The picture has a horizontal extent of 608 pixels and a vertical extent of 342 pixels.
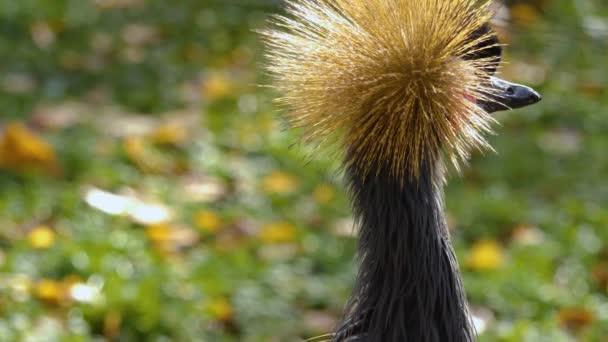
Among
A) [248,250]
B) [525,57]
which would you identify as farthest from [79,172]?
[525,57]

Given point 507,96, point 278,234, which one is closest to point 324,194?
point 278,234

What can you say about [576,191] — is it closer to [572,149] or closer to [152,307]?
[572,149]

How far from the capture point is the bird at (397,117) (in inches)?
67.8

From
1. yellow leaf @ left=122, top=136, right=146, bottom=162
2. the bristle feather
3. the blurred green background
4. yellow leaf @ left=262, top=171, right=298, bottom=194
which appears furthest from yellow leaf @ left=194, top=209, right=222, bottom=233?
the bristle feather

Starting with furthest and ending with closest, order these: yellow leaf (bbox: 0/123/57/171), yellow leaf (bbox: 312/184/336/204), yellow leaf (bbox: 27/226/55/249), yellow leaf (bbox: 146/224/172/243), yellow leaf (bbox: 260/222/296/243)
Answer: yellow leaf (bbox: 312/184/336/204)
yellow leaf (bbox: 0/123/57/171)
yellow leaf (bbox: 260/222/296/243)
yellow leaf (bbox: 146/224/172/243)
yellow leaf (bbox: 27/226/55/249)

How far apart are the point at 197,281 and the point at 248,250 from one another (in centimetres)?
32

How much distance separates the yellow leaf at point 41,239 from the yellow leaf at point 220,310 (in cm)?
59

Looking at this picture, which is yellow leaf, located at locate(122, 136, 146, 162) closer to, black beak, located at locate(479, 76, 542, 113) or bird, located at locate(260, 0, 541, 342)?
bird, located at locate(260, 0, 541, 342)

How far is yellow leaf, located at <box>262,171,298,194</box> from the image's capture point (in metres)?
3.80

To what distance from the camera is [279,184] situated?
3.82 meters

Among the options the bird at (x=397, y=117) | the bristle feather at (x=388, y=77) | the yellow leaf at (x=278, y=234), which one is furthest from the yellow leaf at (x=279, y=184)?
the bristle feather at (x=388, y=77)

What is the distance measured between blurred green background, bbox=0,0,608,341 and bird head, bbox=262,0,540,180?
490 mm

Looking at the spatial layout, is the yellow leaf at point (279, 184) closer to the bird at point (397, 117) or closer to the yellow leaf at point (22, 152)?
the yellow leaf at point (22, 152)

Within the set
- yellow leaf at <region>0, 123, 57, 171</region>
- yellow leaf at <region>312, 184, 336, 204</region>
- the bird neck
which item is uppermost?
the bird neck
